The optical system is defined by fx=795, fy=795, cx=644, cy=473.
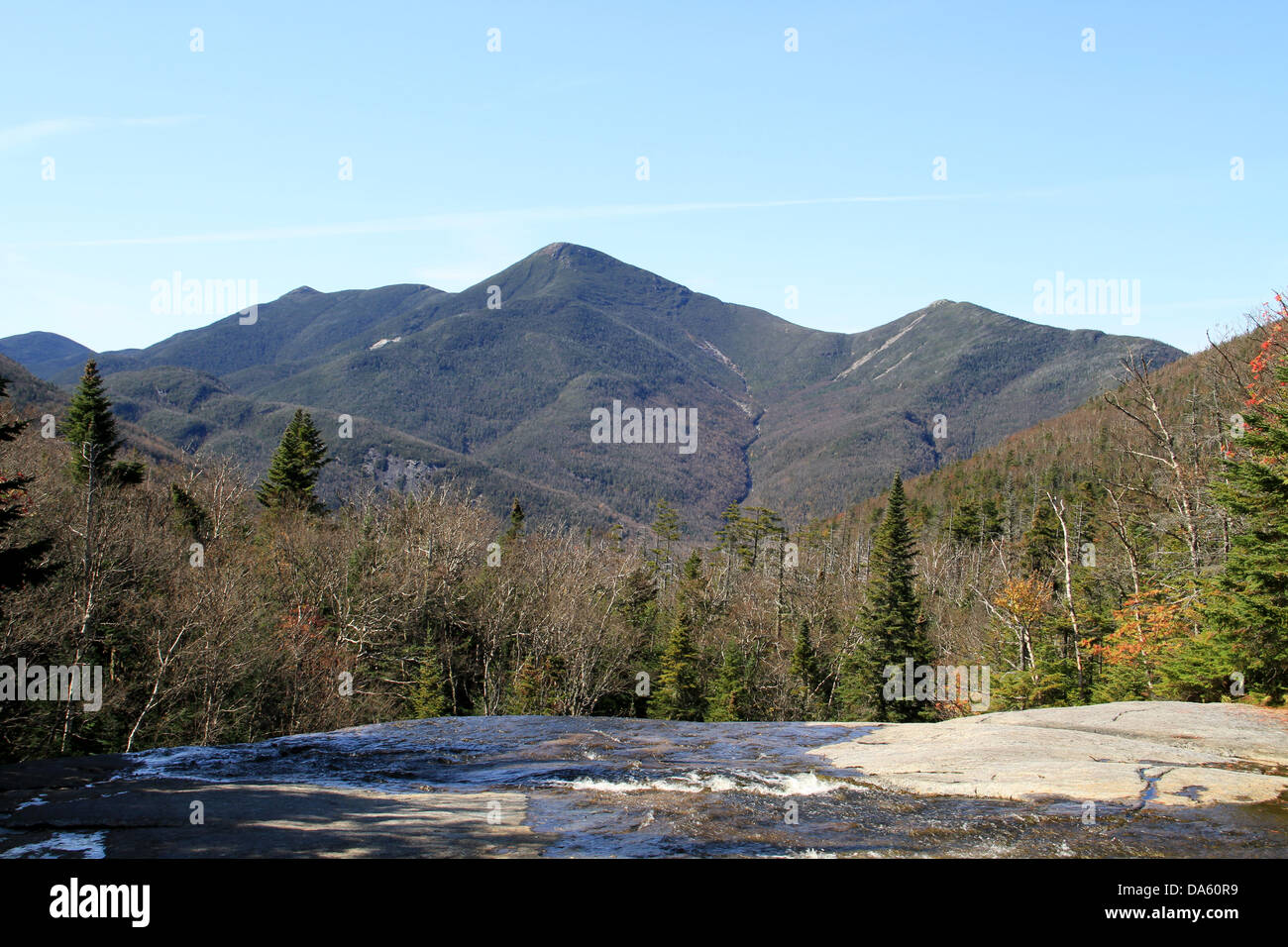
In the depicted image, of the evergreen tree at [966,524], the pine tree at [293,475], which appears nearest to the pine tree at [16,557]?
the pine tree at [293,475]

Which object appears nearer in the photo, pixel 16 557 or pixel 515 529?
pixel 16 557

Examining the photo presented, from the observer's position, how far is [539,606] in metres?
49.0

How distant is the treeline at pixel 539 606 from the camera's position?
22.8 m

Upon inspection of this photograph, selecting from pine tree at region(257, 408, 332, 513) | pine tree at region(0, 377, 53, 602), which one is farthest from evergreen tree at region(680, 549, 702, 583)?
pine tree at region(0, 377, 53, 602)

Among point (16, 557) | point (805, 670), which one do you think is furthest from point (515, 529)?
point (16, 557)

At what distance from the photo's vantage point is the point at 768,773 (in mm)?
11102

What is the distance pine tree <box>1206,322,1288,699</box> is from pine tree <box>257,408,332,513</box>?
Result: 51088 mm

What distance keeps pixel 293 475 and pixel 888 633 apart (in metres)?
42.5

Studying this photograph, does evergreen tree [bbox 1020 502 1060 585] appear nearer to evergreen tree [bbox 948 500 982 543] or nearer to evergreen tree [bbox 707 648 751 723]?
evergreen tree [bbox 948 500 982 543]

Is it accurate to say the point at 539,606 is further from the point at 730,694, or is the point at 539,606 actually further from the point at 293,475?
the point at 293,475

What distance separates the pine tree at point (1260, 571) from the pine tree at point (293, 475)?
51088 millimetres

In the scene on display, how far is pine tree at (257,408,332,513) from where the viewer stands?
2173 inches
